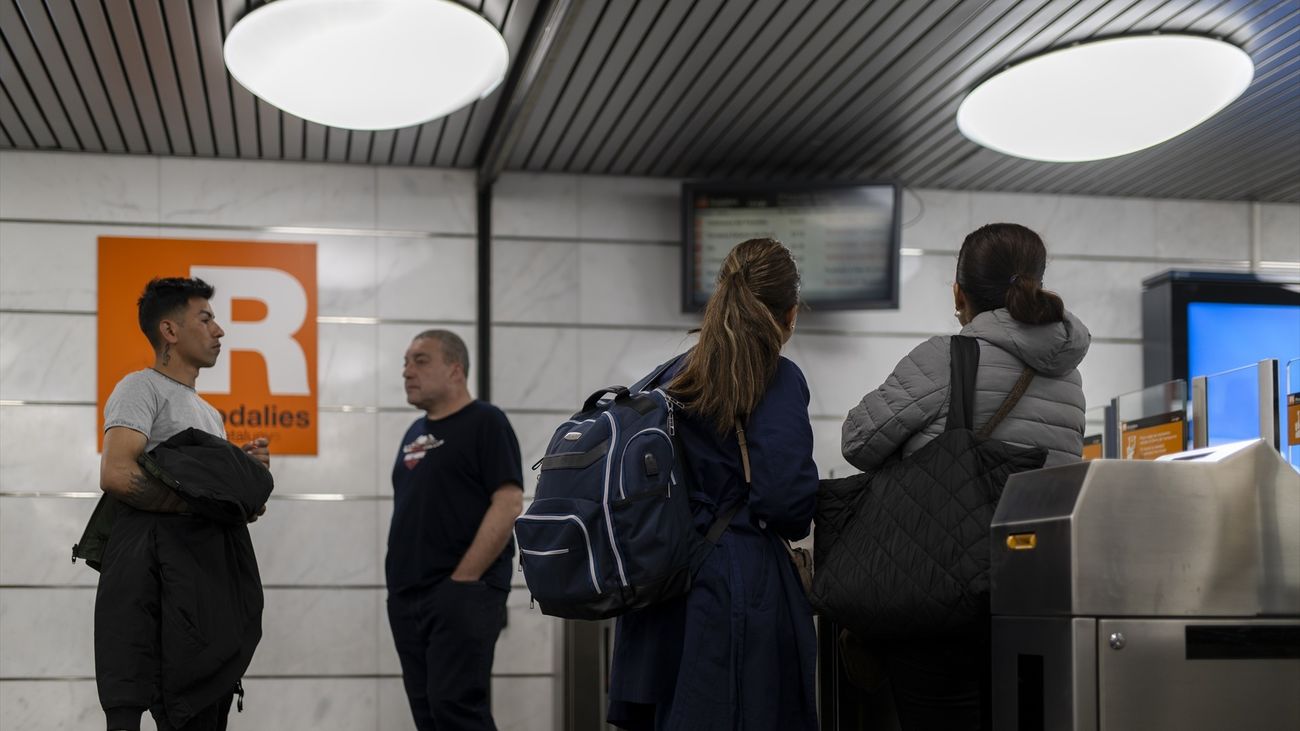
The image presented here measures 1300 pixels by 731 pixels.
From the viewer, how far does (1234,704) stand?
200cm

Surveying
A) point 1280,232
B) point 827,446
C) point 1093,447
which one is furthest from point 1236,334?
point 1093,447

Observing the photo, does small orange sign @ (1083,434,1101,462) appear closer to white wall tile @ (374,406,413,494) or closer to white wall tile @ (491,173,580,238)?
white wall tile @ (491,173,580,238)

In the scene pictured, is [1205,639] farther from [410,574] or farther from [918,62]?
[918,62]

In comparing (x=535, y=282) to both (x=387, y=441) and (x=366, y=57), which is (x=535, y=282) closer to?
(x=387, y=441)

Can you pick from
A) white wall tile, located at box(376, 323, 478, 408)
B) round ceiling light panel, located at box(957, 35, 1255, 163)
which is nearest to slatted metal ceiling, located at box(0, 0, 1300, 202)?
round ceiling light panel, located at box(957, 35, 1255, 163)

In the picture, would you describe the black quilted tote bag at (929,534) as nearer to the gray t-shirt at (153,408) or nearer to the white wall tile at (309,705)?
the gray t-shirt at (153,408)

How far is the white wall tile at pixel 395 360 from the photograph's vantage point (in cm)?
675

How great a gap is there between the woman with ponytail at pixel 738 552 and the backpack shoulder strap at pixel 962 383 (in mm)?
320

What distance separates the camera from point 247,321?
6.67 meters

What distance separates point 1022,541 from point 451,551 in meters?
3.08

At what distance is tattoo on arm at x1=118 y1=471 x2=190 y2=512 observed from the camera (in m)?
3.70

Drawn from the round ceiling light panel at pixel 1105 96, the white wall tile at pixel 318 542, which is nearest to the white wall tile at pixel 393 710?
the white wall tile at pixel 318 542

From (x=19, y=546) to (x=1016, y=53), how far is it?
511 centimetres

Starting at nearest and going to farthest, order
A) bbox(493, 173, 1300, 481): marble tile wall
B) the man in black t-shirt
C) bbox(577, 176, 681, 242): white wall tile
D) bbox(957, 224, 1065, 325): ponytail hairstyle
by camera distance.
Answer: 1. bbox(957, 224, 1065, 325): ponytail hairstyle
2. the man in black t-shirt
3. bbox(493, 173, 1300, 481): marble tile wall
4. bbox(577, 176, 681, 242): white wall tile
